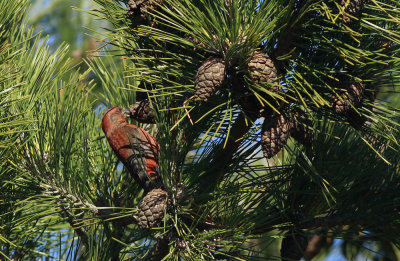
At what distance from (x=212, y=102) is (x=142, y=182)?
0.22m

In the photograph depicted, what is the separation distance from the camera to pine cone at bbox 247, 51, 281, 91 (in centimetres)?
96

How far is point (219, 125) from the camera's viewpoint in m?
0.98

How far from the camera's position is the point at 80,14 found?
316 centimetres

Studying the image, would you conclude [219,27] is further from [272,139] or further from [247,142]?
[247,142]

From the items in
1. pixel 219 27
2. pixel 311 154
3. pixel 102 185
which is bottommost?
pixel 102 185

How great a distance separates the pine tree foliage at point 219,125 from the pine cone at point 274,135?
0.06ft

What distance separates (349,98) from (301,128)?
11cm

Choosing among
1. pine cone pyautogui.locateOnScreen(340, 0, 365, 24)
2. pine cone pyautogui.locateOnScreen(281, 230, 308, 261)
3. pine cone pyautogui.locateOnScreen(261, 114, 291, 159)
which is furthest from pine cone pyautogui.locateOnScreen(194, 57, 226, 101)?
pine cone pyautogui.locateOnScreen(281, 230, 308, 261)

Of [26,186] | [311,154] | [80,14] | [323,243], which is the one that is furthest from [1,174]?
[80,14]

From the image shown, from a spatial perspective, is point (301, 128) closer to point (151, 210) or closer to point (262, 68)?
point (262, 68)

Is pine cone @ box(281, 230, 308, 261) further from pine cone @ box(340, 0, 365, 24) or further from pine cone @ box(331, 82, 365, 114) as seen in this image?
pine cone @ box(340, 0, 365, 24)

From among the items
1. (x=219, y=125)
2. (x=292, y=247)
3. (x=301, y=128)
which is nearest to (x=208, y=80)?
(x=219, y=125)

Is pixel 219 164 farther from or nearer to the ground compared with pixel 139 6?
nearer to the ground

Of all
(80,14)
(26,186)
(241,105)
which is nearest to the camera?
(241,105)
